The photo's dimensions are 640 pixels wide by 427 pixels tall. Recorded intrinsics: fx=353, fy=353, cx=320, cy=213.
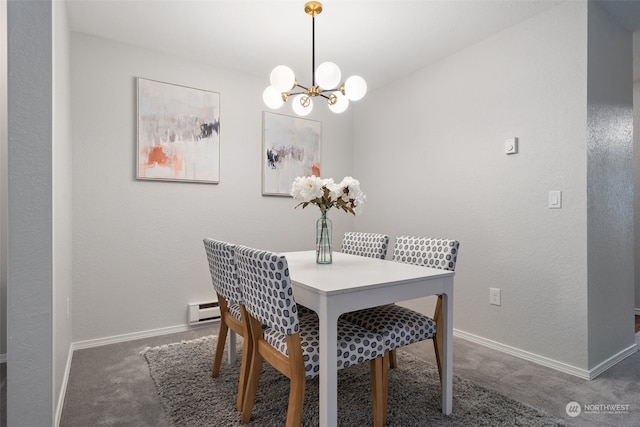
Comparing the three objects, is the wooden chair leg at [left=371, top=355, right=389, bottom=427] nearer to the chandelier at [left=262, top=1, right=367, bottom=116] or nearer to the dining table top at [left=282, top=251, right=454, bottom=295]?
the dining table top at [left=282, top=251, right=454, bottom=295]

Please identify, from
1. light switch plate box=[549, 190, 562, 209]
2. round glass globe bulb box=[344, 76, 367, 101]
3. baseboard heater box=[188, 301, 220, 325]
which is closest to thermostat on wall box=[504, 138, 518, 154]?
light switch plate box=[549, 190, 562, 209]

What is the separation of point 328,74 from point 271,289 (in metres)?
1.25

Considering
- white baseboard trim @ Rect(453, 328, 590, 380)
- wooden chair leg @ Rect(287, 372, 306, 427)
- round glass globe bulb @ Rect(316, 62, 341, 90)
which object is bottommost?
white baseboard trim @ Rect(453, 328, 590, 380)

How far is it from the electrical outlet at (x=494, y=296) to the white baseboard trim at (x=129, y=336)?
239 centimetres

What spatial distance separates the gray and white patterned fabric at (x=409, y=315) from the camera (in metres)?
1.73

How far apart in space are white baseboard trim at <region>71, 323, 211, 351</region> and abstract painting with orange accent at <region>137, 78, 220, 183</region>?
1.27 metres

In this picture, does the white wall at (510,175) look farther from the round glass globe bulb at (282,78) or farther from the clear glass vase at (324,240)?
the round glass globe bulb at (282,78)

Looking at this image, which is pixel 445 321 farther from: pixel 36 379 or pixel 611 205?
pixel 36 379

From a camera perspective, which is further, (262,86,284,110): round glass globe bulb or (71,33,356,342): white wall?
(71,33,356,342): white wall

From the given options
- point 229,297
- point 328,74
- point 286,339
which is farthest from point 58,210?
point 328,74

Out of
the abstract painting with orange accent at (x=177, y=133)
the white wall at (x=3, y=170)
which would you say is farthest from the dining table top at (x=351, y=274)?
the white wall at (x=3, y=170)

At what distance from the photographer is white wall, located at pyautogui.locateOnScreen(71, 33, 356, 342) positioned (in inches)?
105

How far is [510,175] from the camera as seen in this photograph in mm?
2592

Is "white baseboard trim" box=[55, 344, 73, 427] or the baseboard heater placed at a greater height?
the baseboard heater
